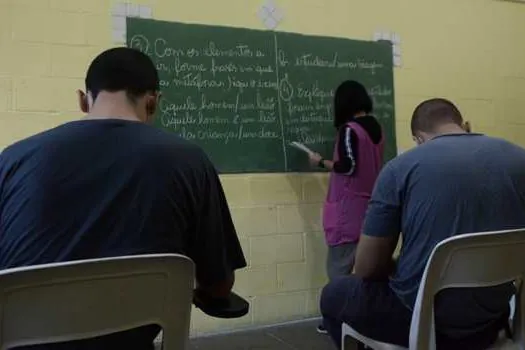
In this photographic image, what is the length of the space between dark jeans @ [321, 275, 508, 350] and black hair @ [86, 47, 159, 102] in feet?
2.90

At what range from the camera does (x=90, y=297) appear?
1.15 meters

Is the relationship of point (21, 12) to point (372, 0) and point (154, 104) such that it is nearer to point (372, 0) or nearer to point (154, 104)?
point (154, 104)

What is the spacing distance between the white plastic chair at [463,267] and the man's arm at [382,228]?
0.22 metres

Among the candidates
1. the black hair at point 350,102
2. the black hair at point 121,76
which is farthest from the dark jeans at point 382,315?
the black hair at point 350,102

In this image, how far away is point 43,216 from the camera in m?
1.29

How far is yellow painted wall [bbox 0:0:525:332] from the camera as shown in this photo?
2.91m

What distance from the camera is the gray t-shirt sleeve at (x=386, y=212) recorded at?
181cm

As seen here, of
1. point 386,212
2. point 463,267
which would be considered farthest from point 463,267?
point 386,212

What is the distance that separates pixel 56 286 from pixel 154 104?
64 cm

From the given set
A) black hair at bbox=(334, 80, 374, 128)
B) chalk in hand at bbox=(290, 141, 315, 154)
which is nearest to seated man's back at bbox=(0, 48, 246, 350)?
black hair at bbox=(334, 80, 374, 128)

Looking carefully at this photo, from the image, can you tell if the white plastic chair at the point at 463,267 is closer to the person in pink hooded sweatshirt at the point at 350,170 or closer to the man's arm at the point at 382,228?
the man's arm at the point at 382,228

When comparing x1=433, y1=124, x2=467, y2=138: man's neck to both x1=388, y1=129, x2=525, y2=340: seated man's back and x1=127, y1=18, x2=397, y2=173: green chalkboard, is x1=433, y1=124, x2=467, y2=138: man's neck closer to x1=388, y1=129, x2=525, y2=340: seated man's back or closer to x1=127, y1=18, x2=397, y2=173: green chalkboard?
x1=388, y1=129, x2=525, y2=340: seated man's back

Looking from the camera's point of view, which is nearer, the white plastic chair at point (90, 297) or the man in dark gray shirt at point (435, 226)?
the white plastic chair at point (90, 297)

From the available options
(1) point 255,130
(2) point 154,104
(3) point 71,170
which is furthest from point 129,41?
(3) point 71,170
